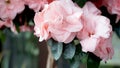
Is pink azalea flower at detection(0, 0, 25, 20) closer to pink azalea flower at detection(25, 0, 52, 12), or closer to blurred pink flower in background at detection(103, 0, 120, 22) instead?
pink azalea flower at detection(25, 0, 52, 12)

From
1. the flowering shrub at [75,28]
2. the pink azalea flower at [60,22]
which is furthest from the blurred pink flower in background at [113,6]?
the pink azalea flower at [60,22]

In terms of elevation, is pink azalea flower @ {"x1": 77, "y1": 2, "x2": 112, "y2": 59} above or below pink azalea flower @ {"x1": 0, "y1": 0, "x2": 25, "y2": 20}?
below

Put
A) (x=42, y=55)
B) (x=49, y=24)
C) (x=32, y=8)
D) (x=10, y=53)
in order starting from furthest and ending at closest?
1. (x=10, y=53)
2. (x=42, y=55)
3. (x=32, y=8)
4. (x=49, y=24)

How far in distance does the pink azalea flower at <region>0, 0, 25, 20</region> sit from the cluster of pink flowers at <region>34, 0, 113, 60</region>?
0.36 ft

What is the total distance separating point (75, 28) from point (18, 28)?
0.23 m

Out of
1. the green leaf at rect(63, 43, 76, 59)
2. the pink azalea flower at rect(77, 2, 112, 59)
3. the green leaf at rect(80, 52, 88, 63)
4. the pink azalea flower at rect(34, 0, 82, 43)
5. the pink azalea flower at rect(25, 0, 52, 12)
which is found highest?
the pink azalea flower at rect(25, 0, 52, 12)

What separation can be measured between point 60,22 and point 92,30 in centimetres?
7

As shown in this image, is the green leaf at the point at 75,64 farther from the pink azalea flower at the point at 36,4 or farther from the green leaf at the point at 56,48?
the pink azalea flower at the point at 36,4

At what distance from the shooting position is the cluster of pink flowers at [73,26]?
587 mm

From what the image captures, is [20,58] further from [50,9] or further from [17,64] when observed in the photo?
[50,9]

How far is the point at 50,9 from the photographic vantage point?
0.60 m

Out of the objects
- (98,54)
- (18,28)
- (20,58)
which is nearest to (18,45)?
(20,58)

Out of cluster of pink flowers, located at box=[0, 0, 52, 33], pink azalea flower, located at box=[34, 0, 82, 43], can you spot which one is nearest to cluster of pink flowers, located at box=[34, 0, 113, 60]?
pink azalea flower, located at box=[34, 0, 82, 43]

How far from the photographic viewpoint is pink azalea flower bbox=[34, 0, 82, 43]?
1.93 ft
